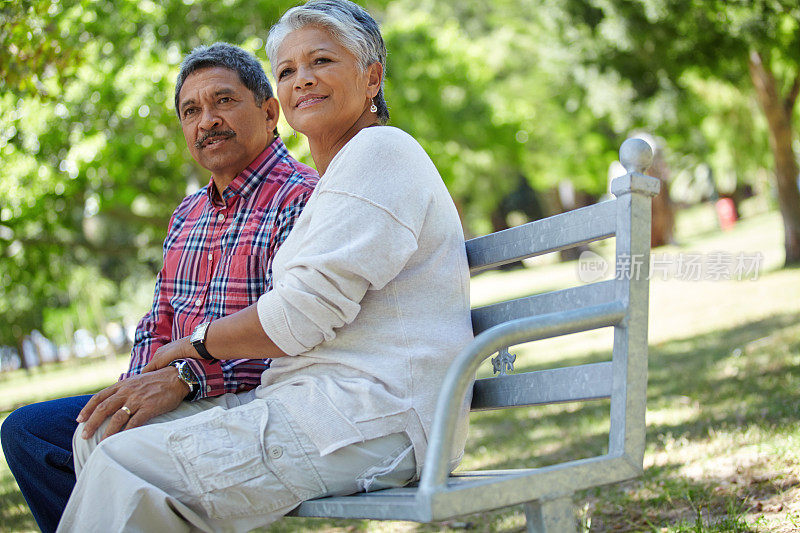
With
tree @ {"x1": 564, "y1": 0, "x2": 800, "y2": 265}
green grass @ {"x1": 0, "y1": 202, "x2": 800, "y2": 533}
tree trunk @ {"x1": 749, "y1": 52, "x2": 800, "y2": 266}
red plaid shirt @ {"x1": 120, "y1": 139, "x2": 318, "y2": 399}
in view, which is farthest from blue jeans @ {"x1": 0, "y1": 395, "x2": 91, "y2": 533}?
tree trunk @ {"x1": 749, "y1": 52, "x2": 800, "y2": 266}

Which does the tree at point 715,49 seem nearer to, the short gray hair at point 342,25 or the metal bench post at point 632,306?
the short gray hair at point 342,25

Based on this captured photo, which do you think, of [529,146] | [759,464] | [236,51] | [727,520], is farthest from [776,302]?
[529,146]

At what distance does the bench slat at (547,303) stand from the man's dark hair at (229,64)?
1253 mm

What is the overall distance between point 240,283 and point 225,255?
6.5 inches

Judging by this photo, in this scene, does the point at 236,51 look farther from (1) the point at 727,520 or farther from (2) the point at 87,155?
(2) the point at 87,155

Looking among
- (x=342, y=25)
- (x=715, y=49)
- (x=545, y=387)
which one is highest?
(x=715, y=49)

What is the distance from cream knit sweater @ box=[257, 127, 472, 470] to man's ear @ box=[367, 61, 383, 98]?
41cm

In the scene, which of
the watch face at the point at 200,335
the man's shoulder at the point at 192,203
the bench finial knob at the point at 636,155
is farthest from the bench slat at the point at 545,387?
the man's shoulder at the point at 192,203

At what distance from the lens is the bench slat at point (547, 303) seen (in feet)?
6.98

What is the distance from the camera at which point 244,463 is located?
2072 millimetres

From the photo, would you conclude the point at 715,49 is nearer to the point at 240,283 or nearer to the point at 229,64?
the point at 229,64

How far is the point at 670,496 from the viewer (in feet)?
11.7

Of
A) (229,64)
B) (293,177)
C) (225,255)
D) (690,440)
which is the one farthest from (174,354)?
(690,440)

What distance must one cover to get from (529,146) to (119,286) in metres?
21.7
